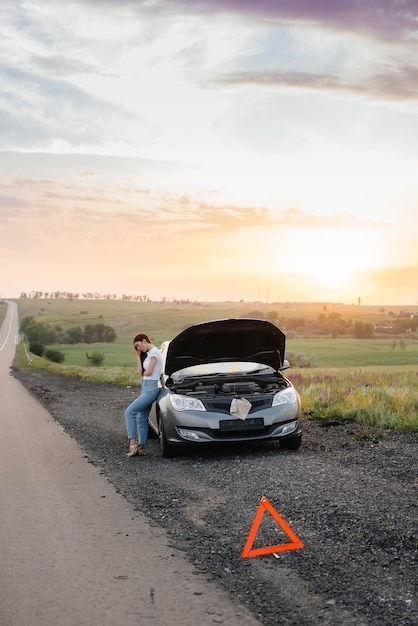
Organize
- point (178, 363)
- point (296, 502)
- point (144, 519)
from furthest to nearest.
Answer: point (178, 363) < point (296, 502) < point (144, 519)

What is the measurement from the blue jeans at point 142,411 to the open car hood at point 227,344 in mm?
665

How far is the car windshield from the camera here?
11.4m

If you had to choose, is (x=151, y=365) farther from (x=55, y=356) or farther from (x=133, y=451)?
(x=55, y=356)

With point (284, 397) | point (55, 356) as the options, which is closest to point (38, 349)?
point (55, 356)

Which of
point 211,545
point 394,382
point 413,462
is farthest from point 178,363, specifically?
point 394,382

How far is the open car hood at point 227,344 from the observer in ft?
38.6

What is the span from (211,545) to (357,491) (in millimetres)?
2484

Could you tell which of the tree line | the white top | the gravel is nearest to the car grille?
the gravel

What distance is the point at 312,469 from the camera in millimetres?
9414

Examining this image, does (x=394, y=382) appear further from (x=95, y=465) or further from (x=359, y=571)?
(x=359, y=571)

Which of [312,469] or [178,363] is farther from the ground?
[178,363]

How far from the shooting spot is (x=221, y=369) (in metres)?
11.5

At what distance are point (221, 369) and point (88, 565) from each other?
240 inches

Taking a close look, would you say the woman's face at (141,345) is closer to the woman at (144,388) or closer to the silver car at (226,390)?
the woman at (144,388)
